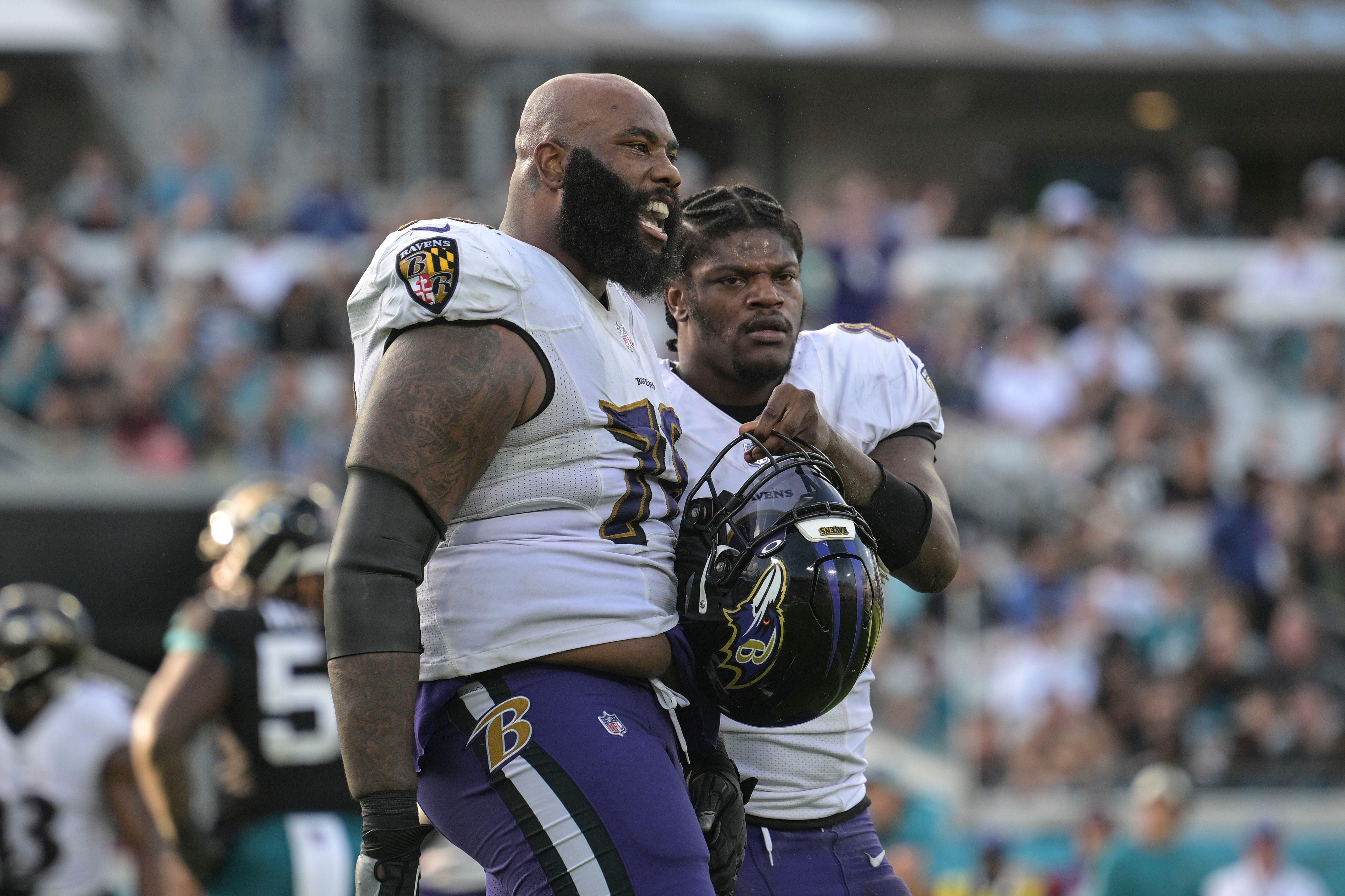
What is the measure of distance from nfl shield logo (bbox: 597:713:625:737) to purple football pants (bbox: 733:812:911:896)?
867 mm

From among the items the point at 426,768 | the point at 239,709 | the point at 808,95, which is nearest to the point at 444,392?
the point at 426,768

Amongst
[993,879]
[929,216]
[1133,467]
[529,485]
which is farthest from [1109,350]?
[529,485]

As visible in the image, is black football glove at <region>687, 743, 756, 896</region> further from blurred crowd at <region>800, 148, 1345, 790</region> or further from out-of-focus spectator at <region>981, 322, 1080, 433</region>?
out-of-focus spectator at <region>981, 322, 1080, 433</region>

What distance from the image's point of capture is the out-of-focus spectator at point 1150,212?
15.7 metres

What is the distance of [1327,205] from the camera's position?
1652 cm

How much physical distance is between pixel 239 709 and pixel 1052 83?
17122mm

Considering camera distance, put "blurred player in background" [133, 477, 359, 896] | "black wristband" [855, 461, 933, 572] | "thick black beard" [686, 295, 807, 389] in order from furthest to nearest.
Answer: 1. "blurred player in background" [133, 477, 359, 896]
2. "thick black beard" [686, 295, 807, 389]
3. "black wristband" [855, 461, 933, 572]

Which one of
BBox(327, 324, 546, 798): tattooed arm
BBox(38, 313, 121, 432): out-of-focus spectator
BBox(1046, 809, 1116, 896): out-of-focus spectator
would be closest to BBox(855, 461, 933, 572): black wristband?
BBox(327, 324, 546, 798): tattooed arm

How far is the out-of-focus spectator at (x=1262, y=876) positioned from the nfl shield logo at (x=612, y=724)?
7.44 m

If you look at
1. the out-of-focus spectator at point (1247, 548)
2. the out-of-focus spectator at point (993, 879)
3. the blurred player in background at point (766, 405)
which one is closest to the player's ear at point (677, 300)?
the blurred player in background at point (766, 405)

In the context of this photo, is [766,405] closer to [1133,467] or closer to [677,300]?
[677,300]

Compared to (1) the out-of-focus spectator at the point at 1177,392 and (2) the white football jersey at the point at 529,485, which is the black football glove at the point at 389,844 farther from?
(1) the out-of-focus spectator at the point at 1177,392

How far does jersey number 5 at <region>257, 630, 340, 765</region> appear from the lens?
5.77 m

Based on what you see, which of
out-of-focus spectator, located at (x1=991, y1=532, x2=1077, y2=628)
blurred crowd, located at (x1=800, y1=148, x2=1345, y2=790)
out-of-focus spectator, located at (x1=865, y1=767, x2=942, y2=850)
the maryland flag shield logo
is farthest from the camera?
out-of-focus spectator, located at (x1=991, y1=532, x2=1077, y2=628)
